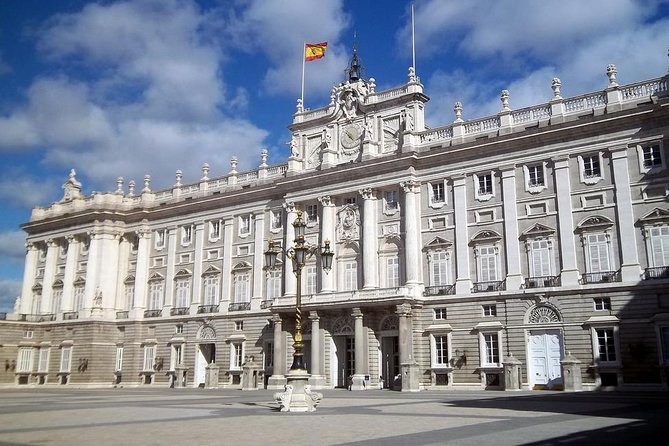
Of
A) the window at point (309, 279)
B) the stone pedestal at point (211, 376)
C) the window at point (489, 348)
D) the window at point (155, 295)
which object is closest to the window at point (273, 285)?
the window at point (309, 279)

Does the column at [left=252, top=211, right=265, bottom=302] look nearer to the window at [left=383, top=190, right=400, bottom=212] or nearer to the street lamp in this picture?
the window at [left=383, top=190, right=400, bottom=212]

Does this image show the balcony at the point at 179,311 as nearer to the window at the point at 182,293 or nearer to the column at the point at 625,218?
the window at the point at 182,293

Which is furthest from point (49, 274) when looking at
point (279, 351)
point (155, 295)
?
point (279, 351)

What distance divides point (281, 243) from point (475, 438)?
38.4 meters

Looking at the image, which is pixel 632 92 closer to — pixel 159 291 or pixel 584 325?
pixel 584 325

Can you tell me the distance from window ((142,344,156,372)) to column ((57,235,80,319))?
935 cm

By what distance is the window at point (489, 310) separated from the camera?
4036 cm

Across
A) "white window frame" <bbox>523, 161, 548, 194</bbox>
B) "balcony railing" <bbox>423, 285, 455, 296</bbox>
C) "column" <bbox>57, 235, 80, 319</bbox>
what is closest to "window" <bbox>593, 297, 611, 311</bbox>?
"white window frame" <bbox>523, 161, 548, 194</bbox>

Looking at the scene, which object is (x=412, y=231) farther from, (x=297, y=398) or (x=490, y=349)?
(x=297, y=398)

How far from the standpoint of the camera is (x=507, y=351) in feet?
128

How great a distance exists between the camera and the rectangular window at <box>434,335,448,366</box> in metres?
41.6

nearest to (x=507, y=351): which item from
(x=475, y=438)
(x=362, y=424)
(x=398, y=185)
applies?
(x=398, y=185)

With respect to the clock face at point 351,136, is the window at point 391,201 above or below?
below

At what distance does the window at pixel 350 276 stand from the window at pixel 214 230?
537 inches
